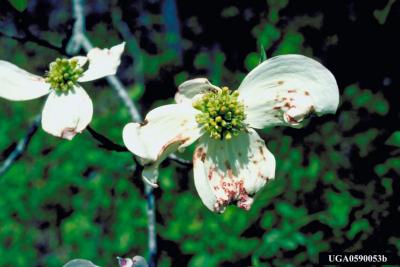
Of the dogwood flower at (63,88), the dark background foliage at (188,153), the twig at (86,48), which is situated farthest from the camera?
the dark background foliage at (188,153)

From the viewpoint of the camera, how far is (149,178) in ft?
2.95

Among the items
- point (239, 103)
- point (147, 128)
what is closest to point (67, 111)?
point (147, 128)

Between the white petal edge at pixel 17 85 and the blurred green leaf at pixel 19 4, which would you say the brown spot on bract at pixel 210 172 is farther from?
the blurred green leaf at pixel 19 4

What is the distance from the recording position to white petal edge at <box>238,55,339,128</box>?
0.90m

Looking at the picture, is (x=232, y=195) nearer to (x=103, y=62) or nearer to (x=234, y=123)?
(x=234, y=123)

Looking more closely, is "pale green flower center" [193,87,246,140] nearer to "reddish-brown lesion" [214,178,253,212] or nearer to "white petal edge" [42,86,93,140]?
"reddish-brown lesion" [214,178,253,212]

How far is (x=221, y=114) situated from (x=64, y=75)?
371 mm

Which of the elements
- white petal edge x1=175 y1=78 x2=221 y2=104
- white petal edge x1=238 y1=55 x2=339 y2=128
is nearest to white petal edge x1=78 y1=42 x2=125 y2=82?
white petal edge x1=175 y1=78 x2=221 y2=104

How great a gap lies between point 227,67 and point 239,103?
2.62 ft

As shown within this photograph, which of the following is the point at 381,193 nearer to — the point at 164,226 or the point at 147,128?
the point at 164,226

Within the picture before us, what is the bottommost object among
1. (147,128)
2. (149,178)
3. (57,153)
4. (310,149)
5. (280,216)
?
(149,178)

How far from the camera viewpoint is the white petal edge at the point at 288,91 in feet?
2.95

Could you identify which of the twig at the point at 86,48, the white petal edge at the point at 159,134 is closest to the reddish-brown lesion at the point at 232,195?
the white petal edge at the point at 159,134

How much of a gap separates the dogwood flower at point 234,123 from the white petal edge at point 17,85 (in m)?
0.27
